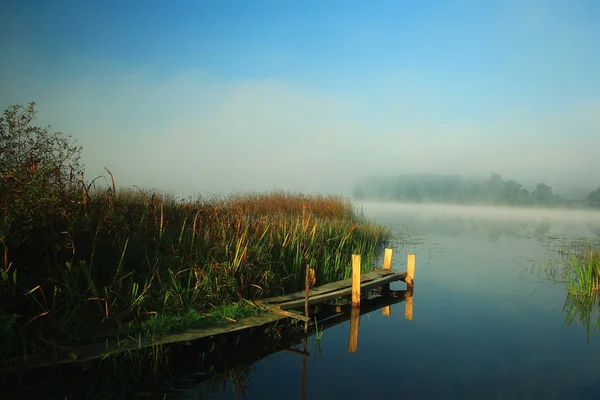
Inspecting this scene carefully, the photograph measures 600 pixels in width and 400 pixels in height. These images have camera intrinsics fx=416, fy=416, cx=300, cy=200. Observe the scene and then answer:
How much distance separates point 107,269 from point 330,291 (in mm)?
4604

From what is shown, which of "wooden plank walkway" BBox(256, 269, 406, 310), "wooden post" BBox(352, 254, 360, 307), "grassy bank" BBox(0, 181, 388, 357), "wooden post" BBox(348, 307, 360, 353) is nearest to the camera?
"grassy bank" BBox(0, 181, 388, 357)

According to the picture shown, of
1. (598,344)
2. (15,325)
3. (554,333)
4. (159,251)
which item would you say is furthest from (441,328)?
(15,325)

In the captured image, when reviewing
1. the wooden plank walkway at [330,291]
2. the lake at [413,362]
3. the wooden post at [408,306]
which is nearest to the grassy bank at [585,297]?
the lake at [413,362]

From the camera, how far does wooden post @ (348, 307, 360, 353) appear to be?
7980 millimetres

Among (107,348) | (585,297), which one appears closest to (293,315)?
(107,348)

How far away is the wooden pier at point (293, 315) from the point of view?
15.9 feet

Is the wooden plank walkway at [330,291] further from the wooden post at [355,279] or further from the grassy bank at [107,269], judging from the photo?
the grassy bank at [107,269]

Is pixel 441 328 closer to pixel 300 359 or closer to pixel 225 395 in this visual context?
pixel 300 359

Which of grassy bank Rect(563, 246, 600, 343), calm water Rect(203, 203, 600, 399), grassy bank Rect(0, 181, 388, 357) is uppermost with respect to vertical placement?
grassy bank Rect(0, 181, 388, 357)

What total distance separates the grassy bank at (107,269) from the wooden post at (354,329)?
1.52 meters

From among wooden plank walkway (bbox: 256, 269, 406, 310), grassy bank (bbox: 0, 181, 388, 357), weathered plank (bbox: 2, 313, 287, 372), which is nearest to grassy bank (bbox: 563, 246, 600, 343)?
wooden plank walkway (bbox: 256, 269, 406, 310)

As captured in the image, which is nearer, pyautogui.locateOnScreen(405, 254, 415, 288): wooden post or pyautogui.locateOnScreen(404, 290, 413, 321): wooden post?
pyautogui.locateOnScreen(404, 290, 413, 321): wooden post

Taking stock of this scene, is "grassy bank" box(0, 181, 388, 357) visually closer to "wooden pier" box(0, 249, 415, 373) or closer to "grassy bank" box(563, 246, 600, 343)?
"wooden pier" box(0, 249, 415, 373)

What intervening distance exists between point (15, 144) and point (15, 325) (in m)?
8.65
